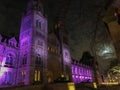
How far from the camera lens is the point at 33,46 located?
37.0m

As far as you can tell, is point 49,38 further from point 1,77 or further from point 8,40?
point 1,77

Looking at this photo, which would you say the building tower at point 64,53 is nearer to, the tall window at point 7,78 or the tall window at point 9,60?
the tall window at point 9,60

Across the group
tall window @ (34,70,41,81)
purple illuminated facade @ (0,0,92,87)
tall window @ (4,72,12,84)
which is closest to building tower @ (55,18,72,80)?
purple illuminated facade @ (0,0,92,87)

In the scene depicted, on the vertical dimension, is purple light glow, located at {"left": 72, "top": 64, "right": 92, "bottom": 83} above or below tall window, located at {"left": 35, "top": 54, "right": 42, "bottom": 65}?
below

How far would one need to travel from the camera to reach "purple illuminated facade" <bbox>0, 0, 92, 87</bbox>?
33906mm

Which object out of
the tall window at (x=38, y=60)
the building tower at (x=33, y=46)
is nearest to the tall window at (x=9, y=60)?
the building tower at (x=33, y=46)

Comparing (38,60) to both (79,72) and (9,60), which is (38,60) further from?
(79,72)

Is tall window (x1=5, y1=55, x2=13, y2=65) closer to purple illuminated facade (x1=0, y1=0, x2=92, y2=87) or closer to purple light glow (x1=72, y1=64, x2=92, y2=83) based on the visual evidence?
purple illuminated facade (x1=0, y1=0, x2=92, y2=87)

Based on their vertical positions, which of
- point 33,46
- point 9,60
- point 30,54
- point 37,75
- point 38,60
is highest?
point 33,46

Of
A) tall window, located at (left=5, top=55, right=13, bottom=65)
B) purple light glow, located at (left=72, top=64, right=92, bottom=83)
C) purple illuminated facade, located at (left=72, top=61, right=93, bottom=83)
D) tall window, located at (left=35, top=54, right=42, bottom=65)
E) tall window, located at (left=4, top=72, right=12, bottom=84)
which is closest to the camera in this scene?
tall window, located at (left=4, top=72, right=12, bottom=84)

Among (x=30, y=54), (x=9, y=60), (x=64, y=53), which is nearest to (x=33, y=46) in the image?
(x=30, y=54)

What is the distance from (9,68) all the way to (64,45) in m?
25.5

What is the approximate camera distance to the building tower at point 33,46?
34.8m

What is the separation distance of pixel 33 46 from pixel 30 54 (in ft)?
8.31
